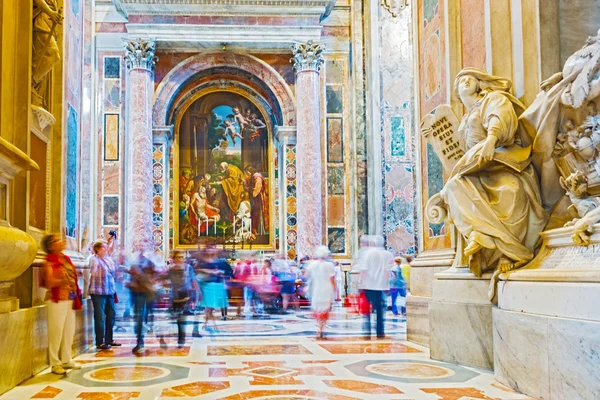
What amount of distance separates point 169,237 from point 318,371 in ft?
48.8

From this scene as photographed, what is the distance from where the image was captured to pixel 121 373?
622 centimetres

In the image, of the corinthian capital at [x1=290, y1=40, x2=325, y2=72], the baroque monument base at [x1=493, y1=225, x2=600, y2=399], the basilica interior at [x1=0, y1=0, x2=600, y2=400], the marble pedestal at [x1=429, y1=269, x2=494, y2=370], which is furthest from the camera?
the corinthian capital at [x1=290, y1=40, x2=325, y2=72]

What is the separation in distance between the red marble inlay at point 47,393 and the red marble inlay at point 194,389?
848 mm

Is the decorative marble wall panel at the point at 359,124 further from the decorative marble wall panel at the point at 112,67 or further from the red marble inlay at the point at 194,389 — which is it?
the red marble inlay at the point at 194,389

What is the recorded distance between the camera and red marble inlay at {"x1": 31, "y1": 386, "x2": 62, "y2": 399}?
16.6ft

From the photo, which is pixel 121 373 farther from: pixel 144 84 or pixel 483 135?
pixel 144 84

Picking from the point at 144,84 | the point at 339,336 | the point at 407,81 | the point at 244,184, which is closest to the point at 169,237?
the point at 244,184

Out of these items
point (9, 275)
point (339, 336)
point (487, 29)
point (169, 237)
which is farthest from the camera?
point (169, 237)

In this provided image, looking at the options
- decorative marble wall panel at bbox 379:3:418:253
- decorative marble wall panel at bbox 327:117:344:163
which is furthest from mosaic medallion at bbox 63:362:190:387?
decorative marble wall panel at bbox 327:117:344:163

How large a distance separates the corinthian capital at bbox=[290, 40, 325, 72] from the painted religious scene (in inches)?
108

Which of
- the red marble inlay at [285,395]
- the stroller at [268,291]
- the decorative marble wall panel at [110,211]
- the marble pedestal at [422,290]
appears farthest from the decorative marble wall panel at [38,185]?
the decorative marble wall panel at [110,211]

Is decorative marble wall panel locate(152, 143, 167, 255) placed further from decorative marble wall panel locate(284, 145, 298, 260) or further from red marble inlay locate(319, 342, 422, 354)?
red marble inlay locate(319, 342, 422, 354)

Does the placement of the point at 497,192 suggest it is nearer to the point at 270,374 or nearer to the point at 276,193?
the point at 270,374

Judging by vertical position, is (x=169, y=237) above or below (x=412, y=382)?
above
